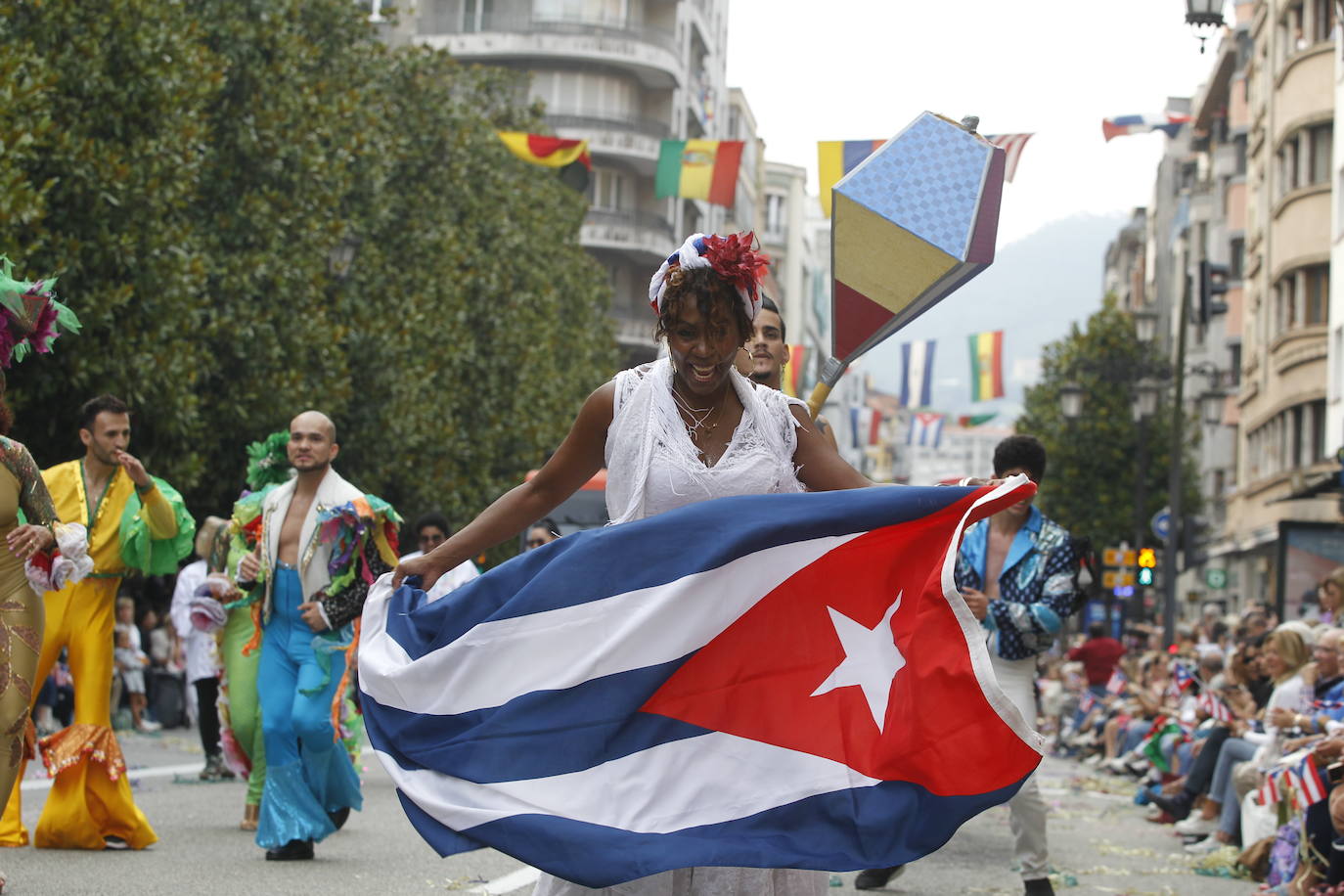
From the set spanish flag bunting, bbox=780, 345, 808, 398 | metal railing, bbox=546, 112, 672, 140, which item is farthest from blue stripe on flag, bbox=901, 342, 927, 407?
spanish flag bunting, bbox=780, 345, 808, 398

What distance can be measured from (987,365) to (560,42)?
17962 mm

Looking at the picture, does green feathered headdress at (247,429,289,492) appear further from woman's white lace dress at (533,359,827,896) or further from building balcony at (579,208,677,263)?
building balcony at (579,208,677,263)

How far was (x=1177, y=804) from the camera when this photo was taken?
595 inches

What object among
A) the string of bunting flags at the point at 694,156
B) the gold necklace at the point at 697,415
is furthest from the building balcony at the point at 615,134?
the gold necklace at the point at 697,415

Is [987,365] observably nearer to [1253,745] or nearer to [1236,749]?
[1236,749]

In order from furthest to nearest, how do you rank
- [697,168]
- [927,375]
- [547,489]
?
[927,375] < [697,168] < [547,489]

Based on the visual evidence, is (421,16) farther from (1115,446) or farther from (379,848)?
(379,848)

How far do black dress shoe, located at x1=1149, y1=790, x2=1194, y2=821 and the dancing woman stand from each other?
32.6ft

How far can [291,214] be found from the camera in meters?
27.3

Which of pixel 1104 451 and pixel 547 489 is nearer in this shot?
pixel 547 489

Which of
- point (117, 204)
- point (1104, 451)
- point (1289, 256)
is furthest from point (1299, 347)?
point (117, 204)

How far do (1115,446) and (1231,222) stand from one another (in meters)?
7.53

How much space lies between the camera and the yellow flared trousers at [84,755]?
9984 mm

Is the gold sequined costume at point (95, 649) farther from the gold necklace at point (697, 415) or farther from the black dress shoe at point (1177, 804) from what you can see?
the black dress shoe at point (1177, 804)
